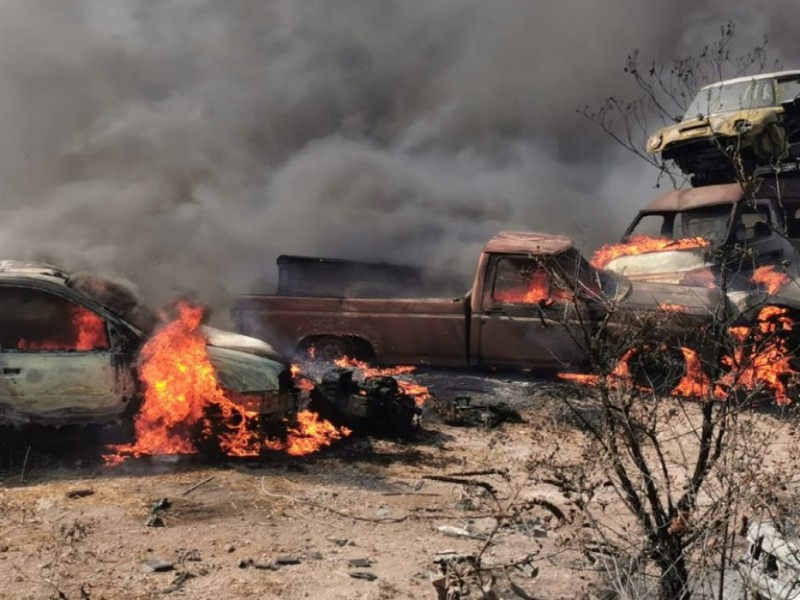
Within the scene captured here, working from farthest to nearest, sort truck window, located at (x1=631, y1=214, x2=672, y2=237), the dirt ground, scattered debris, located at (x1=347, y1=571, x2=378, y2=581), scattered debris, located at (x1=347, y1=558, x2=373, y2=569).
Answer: truck window, located at (x1=631, y1=214, x2=672, y2=237), scattered debris, located at (x1=347, y1=558, x2=373, y2=569), scattered debris, located at (x1=347, y1=571, x2=378, y2=581), the dirt ground

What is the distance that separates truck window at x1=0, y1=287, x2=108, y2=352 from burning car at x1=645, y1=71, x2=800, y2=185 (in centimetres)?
837

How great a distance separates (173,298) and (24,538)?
261 centimetres

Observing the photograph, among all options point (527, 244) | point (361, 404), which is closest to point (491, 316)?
point (527, 244)

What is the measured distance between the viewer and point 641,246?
992 cm

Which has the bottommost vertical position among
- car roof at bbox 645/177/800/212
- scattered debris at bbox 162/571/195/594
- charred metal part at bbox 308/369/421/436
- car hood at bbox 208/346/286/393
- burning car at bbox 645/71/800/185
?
scattered debris at bbox 162/571/195/594

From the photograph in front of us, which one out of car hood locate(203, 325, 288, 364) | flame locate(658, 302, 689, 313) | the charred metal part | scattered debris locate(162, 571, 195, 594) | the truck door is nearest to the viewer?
scattered debris locate(162, 571, 195, 594)

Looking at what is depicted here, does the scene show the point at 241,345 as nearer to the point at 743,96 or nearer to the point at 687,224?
the point at 687,224

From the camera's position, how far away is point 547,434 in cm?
679

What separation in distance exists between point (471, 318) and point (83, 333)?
15.0ft

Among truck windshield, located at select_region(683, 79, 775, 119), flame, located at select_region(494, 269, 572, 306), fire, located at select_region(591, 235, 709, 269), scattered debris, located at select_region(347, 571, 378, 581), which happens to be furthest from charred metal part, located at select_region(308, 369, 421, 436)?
truck windshield, located at select_region(683, 79, 775, 119)

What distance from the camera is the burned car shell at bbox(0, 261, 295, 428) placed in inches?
207

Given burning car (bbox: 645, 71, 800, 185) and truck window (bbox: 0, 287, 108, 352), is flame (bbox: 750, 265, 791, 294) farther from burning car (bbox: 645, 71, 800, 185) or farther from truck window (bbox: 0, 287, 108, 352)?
truck window (bbox: 0, 287, 108, 352)

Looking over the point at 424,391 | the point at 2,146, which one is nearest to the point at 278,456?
the point at 424,391

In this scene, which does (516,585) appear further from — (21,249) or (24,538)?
(21,249)
